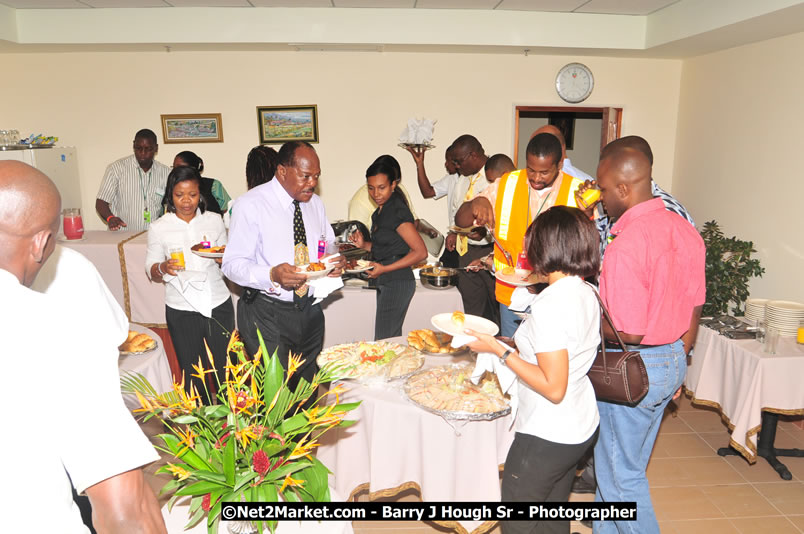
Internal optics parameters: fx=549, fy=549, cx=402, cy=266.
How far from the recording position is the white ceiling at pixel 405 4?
495 cm

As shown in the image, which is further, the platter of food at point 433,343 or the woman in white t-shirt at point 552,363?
the platter of food at point 433,343

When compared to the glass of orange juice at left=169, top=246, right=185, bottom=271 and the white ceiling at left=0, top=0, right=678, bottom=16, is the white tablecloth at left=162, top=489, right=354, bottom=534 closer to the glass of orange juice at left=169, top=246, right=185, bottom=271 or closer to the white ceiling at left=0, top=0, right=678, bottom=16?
the glass of orange juice at left=169, top=246, right=185, bottom=271

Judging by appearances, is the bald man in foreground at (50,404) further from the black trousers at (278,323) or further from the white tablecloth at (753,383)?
the white tablecloth at (753,383)

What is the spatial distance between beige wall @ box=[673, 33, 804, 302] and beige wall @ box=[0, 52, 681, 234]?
67cm

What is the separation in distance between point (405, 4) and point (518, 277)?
11.6 ft

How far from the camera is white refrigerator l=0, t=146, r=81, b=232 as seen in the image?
17.3ft

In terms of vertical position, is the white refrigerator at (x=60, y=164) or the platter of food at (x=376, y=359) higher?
the white refrigerator at (x=60, y=164)

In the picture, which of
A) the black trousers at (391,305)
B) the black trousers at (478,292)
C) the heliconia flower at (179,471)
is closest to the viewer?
the heliconia flower at (179,471)

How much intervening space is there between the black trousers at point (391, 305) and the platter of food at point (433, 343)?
67cm

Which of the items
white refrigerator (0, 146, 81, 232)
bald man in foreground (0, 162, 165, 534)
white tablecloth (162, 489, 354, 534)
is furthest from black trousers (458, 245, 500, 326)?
white refrigerator (0, 146, 81, 232)

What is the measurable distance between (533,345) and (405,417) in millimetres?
777

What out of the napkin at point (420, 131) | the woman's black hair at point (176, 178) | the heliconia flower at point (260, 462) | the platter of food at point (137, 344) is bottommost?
the platter of food at point (137, 344)

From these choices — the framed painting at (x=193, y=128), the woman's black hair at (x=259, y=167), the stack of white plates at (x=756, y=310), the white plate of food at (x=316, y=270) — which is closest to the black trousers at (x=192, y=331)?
the white plate of food at (x=316, y=270)

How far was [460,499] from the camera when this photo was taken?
232 centimetres
